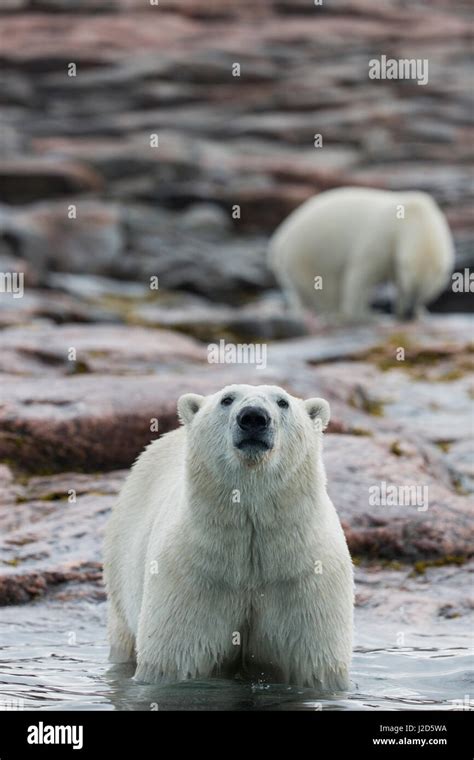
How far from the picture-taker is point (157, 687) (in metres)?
5.55

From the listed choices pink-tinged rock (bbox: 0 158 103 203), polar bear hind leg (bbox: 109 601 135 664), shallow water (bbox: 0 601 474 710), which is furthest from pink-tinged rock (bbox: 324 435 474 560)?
pink-tinged rock (bbox: 0 158 103 203)

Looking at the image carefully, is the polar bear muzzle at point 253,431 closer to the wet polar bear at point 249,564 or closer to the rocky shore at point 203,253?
the wet polar bear at point 249,564

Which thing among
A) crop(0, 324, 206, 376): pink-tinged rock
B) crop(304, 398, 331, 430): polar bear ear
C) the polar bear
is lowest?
crop(304, 398, 331, 430): polar bear ear

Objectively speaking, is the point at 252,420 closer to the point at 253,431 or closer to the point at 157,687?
the point at 253,431

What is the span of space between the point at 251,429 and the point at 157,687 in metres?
1.13

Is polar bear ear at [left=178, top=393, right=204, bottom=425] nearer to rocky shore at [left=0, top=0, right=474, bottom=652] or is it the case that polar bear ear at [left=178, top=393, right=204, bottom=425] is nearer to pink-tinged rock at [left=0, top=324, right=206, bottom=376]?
rocky shore at [left=0, top=0, right=474, bottom=652]

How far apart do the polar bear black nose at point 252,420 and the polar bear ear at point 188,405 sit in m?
0.58

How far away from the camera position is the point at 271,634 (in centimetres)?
549

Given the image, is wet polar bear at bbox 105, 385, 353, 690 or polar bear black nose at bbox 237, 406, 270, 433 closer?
polar bear black nose at bbox 237, 406, 270, 433

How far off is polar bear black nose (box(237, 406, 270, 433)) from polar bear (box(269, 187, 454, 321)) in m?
11.5

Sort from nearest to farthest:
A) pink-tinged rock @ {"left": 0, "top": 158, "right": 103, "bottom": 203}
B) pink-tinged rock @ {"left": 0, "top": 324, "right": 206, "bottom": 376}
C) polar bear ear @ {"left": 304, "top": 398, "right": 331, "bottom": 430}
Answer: polar bear ear @ {"left": 304, "top": 398, "right": 331, "bottom": 430}
pink-tinged rock @ {"left": 0, "top": 324, "right": 206, "bottom": 376}
pink-tinged rock @ {"left": 0, "top": 158, "right": 103, "bottom": 203}

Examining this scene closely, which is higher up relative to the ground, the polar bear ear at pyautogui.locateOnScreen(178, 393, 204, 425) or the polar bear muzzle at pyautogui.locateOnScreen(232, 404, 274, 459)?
the polar bear ear at pyautogui.locateOnScreen(178, 393, 204, 425)

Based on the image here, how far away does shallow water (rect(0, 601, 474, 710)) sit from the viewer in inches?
215
